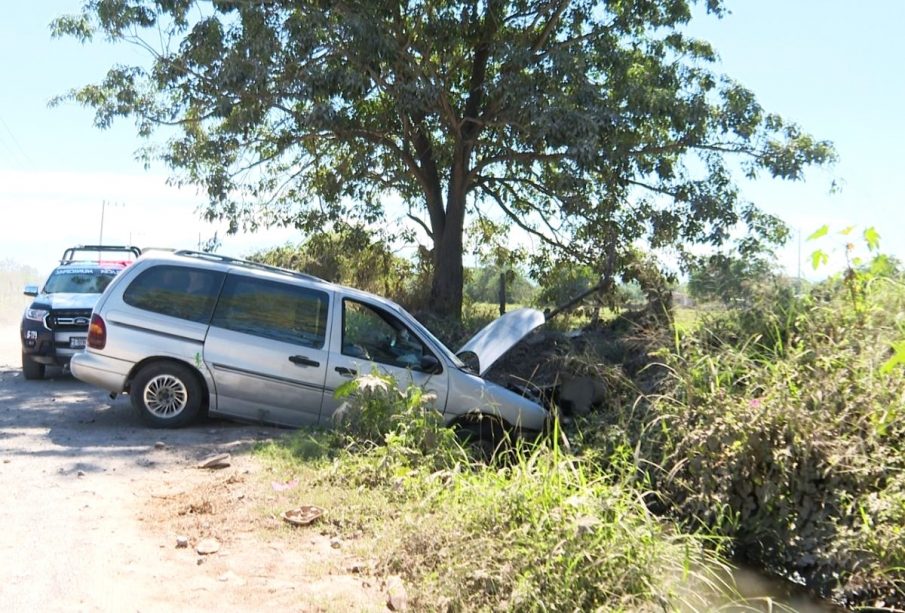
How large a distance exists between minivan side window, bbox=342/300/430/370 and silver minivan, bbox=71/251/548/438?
0.03ft

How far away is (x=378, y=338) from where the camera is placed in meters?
9.32

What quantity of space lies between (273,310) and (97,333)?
1.80m

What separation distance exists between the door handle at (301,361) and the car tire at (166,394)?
1.01 meters

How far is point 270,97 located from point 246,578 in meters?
11.0

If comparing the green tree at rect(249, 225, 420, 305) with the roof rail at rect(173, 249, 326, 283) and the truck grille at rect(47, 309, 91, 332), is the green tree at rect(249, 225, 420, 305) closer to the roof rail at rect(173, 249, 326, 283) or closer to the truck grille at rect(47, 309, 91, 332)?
the truck grille at rect(47, 309, 91, 332)

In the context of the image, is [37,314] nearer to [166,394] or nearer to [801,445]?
[166,394]

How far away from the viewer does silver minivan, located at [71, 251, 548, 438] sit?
29.7 feet

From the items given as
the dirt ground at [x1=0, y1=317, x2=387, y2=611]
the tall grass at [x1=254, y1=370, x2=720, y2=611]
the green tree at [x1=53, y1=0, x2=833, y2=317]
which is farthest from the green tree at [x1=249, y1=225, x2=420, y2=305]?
the tall grass at [x1=254, y1=370, x2=720, y2=611]

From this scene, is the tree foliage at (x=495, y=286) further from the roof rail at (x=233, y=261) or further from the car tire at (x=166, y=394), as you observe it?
the car tire at (x=166, y=394)

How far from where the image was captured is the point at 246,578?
5.09 meters

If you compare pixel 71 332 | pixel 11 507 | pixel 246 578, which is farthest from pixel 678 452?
pixel 71 332

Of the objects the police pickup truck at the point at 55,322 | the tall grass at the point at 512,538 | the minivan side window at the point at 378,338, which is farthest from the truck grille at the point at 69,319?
the tall grass at the point at 512,538

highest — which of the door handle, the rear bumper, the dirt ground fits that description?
the door handle

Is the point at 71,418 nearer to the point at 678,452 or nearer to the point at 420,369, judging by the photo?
the point at 420,369
